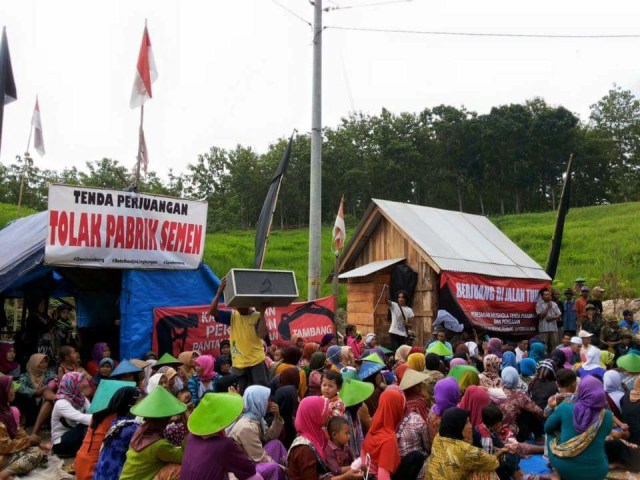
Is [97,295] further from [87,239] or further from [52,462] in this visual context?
[52,462]

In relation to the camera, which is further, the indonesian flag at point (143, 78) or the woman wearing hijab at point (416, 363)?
the indonesian flag at point (143, 78)

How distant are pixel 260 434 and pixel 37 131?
12277 mm

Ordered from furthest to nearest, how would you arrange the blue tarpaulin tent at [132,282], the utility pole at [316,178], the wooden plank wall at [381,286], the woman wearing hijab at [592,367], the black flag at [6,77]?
the wooden plank wall at [381,286], the utility pole at [316,178], the black flag at [6,77], the blue tarpaulin tent at [132,282], the woman wearing hijab at [592,367]

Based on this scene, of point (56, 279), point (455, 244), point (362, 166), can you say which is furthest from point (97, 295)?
point (362, 166)

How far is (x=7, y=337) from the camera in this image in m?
14.1

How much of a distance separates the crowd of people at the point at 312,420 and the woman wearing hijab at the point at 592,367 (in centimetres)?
2

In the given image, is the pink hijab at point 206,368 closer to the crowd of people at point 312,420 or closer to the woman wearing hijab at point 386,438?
the crowd of people at point 312,420

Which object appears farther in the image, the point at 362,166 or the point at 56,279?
the point at 362,166

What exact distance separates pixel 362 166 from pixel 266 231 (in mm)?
36298

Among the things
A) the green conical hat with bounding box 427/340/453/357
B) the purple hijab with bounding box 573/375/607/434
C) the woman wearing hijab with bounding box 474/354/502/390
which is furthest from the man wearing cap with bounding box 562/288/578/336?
the purple hijab with bounding box 573/375/607/434

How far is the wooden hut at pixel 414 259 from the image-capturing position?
42.1 ft

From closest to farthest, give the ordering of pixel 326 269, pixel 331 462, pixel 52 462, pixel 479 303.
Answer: pixel 331 462 → pixel 52 462 → pixel 479 303 → pixel 326 269

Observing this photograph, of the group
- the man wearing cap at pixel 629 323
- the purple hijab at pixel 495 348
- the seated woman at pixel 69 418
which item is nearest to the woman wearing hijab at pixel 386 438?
the seated woman at pixel 69 418

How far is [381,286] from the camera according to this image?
13.7 meters
